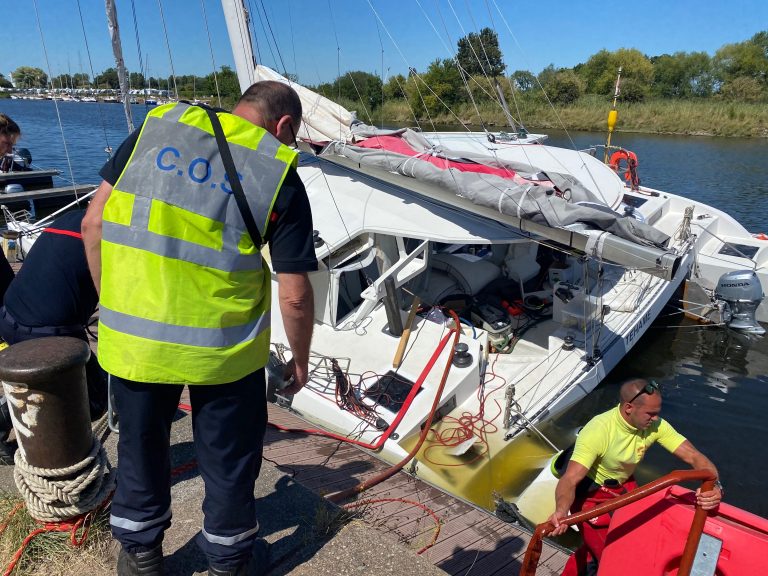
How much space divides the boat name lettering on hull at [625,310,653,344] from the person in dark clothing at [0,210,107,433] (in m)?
6.39

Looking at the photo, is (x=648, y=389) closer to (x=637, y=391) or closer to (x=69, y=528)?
(x=637, y=391)

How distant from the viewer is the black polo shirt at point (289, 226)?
1.71 m

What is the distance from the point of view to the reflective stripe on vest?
5.43 feet

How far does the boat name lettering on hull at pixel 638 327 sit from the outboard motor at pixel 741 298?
7.52ft

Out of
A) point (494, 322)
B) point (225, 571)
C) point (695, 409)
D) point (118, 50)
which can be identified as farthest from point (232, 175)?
point (695, 409)

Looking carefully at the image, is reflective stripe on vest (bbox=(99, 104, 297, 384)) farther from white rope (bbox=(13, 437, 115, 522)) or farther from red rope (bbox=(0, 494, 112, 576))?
red rope (bbox=(0, 494, 112, 576))

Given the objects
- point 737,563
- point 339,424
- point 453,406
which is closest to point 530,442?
point 453,406

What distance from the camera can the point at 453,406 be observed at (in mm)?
5633

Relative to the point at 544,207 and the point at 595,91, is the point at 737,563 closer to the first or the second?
the point at 544,207

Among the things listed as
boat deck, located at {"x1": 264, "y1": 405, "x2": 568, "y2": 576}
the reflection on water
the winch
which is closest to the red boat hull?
boat deck, located at {"x1": 264, "y1": 405, "x2": 568, "y2": 576}

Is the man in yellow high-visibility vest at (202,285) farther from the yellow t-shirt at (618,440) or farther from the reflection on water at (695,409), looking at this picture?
the reflection on water at (695,409)

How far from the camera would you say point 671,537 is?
227cm

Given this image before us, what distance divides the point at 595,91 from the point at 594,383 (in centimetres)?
5101

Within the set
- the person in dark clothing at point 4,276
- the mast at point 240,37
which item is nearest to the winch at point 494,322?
the mast at point 240,37
